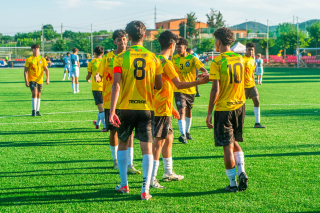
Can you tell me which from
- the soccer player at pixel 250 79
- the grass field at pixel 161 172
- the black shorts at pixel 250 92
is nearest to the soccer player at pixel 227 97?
the grass field at pixel 161 172

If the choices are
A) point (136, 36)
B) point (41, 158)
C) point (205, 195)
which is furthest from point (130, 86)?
point (41, 158)

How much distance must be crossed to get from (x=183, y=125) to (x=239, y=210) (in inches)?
159

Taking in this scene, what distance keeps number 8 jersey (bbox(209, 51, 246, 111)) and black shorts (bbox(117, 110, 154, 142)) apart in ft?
3.48

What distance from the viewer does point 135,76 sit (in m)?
4.41

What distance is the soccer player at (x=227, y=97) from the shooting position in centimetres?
478

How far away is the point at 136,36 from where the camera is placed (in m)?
4.48

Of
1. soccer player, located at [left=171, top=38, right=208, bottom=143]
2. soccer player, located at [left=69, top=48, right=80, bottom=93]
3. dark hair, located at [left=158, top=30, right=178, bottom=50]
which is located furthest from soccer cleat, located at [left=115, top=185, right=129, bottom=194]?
soccer player, located at [left=69, top=48, right=80, bottom=93]

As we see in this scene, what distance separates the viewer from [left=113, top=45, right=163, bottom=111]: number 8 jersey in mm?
4387

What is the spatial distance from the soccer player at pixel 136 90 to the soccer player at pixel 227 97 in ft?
2.71

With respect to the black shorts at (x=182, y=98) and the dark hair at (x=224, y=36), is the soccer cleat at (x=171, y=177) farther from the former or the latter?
the black shorts at (x=182, y=98)

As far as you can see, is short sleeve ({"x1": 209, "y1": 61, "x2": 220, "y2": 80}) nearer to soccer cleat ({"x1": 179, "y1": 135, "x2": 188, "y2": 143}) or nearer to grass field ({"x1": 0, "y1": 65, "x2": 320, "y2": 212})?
grass field ({"x1": 0, "y1": 65, "x2": 320, "y2": 212})

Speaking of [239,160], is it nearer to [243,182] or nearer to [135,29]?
[243,182]

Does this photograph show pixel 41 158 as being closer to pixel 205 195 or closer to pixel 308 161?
pixel 205 195

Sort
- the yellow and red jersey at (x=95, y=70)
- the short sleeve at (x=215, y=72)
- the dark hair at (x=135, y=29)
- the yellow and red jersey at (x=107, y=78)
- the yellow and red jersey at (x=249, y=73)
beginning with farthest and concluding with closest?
the yellow and red jersey at (x=249, y=73) < the yellow and red jersey at (x=95, y=70) < the yellow and red jersey at (x=107, y=78) < the short sleeve at (x=215, y=72) < the dark hair at (x=135, y=29)
